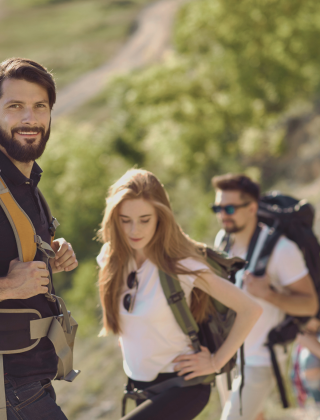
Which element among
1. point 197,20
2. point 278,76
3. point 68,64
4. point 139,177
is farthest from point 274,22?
point 68,64

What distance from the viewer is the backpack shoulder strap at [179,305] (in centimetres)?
290

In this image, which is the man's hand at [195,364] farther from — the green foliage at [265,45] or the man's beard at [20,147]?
the green foliage at [265,45]

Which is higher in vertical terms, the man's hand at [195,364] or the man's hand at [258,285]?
the man's hand at [258,285]

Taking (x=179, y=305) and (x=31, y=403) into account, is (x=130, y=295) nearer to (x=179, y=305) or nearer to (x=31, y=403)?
(x=179, y=305)

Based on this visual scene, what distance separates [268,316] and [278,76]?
19422mm

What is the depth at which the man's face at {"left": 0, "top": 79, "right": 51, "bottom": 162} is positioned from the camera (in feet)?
6.79

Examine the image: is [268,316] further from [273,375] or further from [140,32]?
[140,32]

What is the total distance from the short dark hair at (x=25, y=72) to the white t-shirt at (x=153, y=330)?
1.38 metres

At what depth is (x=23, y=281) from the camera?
6.38ft

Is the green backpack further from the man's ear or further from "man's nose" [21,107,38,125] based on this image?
"man's nose" [21,107,38,125]

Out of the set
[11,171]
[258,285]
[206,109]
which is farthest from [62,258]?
[206,109]

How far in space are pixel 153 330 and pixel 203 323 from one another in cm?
34

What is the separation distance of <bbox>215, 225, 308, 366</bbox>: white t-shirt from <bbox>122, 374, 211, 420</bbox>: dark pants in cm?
98

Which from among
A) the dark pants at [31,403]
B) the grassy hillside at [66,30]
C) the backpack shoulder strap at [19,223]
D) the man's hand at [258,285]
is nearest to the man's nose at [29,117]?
the backpack shoulder strap at [19,223]
